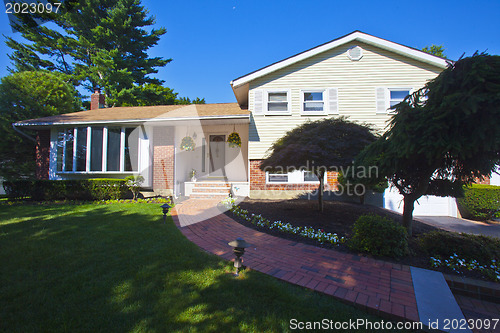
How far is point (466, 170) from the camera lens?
3.73 meters

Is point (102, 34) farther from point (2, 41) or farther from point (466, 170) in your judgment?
point (466, 170)

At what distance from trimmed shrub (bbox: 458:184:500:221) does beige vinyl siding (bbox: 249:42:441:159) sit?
4215 mm

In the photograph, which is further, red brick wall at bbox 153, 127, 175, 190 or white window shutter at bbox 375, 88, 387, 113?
red brick wall at bbox 153, 127, 175, 190

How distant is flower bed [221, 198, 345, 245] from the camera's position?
442cm

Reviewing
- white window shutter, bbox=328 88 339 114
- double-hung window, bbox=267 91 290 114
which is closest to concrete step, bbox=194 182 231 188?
double-hung window, bbox=267 91 290 114

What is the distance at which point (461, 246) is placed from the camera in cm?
359

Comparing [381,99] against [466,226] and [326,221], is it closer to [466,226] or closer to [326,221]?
[466,226]

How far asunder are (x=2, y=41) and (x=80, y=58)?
5.94m

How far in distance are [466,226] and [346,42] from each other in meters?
8.78

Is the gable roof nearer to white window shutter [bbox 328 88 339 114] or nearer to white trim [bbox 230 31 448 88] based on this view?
white trim [bbox 230 31 448 88]

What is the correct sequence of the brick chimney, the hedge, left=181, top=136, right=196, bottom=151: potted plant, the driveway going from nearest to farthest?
the driveway, the hedge, left=181, top=136, right=196, bottom=151: potted plant, the brick chimney

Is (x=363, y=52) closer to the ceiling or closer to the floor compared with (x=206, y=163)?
closer to the ceiling

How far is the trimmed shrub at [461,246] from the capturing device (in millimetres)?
3471

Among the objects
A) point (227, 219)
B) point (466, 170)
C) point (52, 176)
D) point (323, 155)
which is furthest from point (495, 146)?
point (52, 176)
